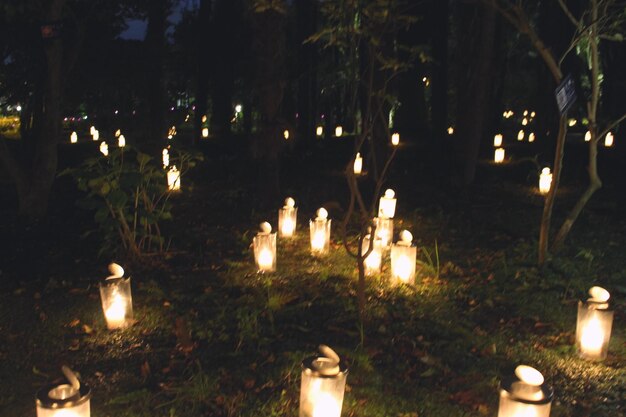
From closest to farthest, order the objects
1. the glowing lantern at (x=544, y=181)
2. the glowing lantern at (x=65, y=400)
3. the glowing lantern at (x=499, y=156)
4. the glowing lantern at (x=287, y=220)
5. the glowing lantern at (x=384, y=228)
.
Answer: the glowing lantern at (x=65, y=400) < the glowing lantern at (x=384, y=228) < the glowing lantern at (x=287, y=220) < the glowing lantern at (x=544, y=181) < the glowing lantern at (x=499, y=156)

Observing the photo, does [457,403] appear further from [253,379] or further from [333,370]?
[253,379]

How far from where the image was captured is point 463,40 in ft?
41.0

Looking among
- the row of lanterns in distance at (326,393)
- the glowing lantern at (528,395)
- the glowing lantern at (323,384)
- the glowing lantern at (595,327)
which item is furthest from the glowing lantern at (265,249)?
the glowing lantern at (528,395)

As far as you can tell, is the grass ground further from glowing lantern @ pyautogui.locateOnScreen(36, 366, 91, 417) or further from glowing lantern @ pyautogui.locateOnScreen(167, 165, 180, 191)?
glowing lantern @ pyautogui.locateOnScreen(167, 165, 180, 191)

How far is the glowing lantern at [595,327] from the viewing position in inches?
183

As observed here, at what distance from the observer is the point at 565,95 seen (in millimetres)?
6156

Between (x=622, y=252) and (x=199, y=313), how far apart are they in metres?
5.77

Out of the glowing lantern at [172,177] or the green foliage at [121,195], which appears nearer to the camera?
the green foliage at [121,195]

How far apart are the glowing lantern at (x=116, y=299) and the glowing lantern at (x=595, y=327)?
3.83 m

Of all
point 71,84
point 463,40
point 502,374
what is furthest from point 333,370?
point 71,84

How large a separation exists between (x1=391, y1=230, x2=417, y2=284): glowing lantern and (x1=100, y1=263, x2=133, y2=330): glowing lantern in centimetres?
274

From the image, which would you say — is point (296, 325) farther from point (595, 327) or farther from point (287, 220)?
point (287, 220)

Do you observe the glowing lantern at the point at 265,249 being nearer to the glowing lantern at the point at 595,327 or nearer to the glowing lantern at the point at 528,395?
the glowing lantern at the point at 595,327

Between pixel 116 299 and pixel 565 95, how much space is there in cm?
489
